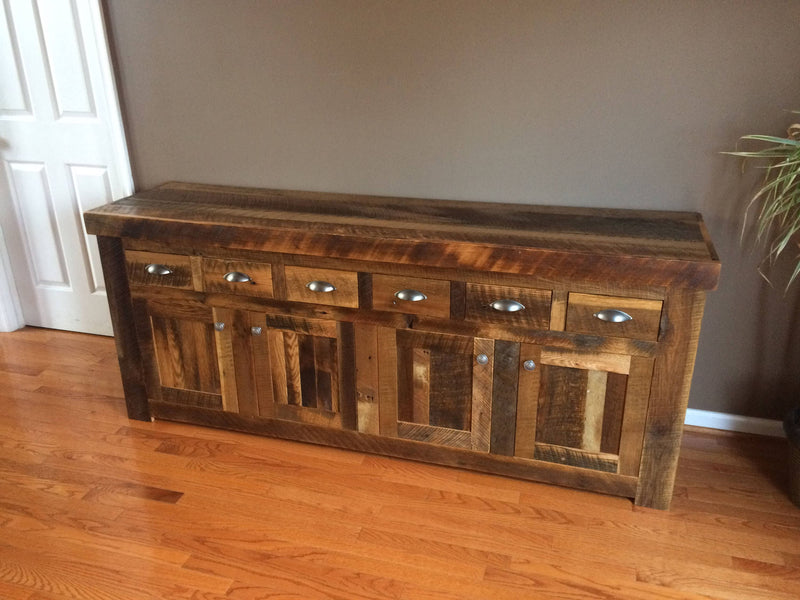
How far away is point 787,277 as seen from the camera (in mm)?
2270

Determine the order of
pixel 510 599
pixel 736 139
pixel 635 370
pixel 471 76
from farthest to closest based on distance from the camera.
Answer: pixel 471 76
pixel 736 139
pixel 635 370
pixel 510 599

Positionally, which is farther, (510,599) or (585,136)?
(585,136)

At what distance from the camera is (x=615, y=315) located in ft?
6.29

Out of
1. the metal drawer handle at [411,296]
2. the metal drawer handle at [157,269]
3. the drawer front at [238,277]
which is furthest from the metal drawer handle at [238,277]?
the metal drawer handle at [411,296]

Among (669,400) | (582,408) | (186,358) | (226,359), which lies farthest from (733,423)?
(186,358)

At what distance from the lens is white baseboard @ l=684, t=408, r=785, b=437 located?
8.03 feet

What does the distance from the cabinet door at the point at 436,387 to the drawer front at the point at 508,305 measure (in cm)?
9

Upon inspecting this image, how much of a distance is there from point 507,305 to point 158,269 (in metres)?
1.14

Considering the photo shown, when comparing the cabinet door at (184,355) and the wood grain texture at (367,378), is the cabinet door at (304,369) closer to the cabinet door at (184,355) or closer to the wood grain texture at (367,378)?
the wood grain texture at (367,378)

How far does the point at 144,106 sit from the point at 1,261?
1108 mm

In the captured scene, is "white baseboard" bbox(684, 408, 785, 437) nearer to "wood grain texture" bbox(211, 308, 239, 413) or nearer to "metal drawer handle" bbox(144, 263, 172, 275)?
"wood grain texture" bbox(211, 308, 239, 413)

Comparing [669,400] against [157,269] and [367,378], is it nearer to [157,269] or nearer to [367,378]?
[367,378]

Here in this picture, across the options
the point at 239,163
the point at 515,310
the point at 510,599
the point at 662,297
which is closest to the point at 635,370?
the point at 662,297

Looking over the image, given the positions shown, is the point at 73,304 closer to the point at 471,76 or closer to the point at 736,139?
the point at 471,76
